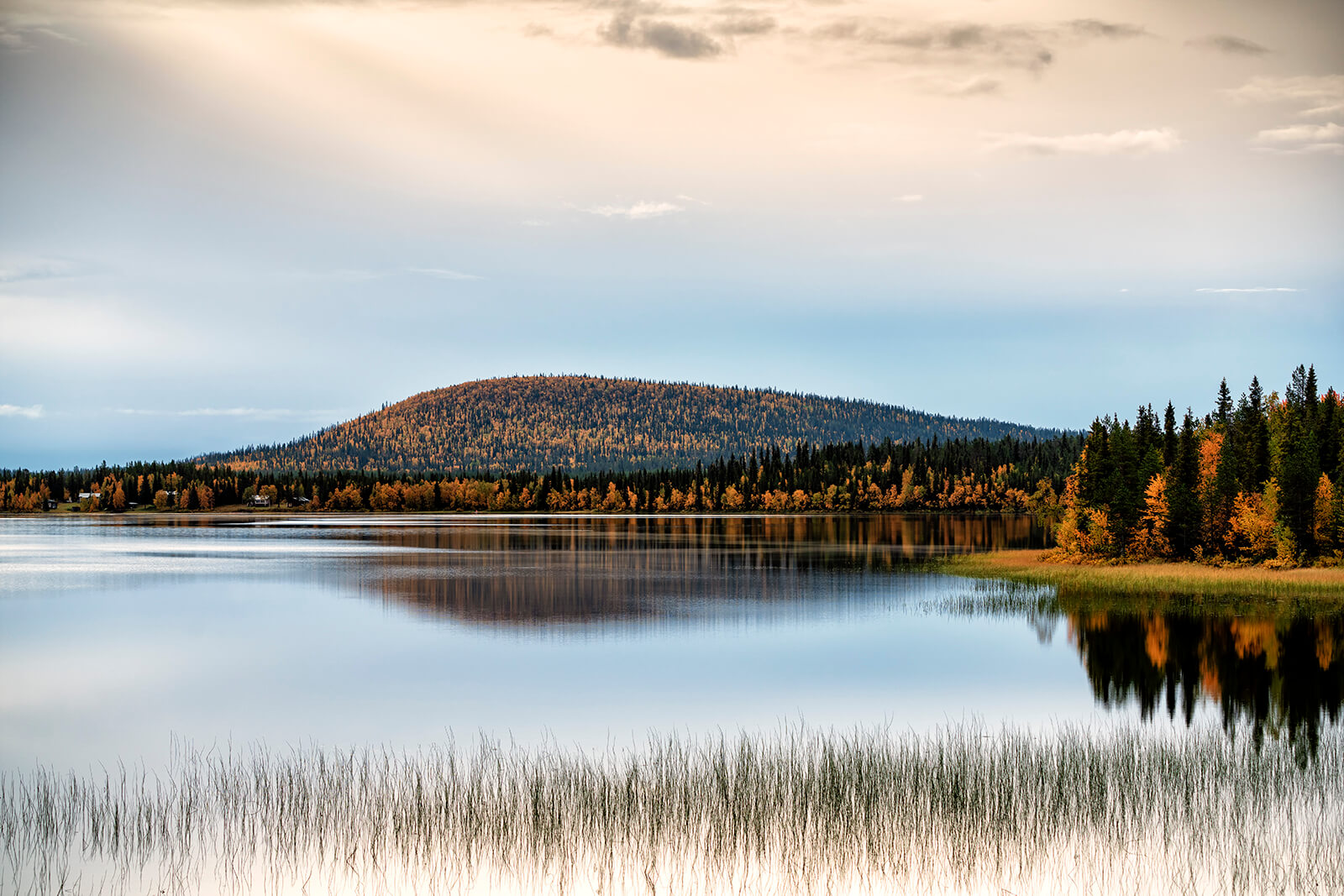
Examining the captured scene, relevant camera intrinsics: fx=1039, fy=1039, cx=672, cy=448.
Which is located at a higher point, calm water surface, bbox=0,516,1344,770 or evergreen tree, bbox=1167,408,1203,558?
evergreen tree, bbox=1167,408,1203,558

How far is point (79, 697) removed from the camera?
28172 mm

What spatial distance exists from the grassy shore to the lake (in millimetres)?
3648

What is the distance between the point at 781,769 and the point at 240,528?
149039 mm

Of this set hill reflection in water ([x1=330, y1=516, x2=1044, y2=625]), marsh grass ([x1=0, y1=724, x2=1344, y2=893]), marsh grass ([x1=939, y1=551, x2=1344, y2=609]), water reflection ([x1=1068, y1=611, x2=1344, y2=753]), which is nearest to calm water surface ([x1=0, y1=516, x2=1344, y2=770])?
water reflection ([x1=1068, y1=611, x2=1344, y2=753])

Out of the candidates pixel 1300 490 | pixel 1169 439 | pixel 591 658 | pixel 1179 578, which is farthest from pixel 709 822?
pixel 1169 439

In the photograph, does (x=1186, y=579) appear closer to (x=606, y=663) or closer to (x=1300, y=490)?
(x=1300, y=490)

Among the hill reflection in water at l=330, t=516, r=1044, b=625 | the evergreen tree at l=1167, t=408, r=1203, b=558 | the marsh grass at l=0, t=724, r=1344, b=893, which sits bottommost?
the hill reflection in water at l=330, t=516, r=1044, b=625

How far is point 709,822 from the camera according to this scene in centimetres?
1557

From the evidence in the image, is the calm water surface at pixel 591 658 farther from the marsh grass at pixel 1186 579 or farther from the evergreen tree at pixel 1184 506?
the evergreen tree at pixel 1184 506

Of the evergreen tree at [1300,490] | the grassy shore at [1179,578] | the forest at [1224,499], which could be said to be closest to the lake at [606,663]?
the grassy shore at [1179,578]

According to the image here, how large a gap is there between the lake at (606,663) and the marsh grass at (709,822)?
2.74m

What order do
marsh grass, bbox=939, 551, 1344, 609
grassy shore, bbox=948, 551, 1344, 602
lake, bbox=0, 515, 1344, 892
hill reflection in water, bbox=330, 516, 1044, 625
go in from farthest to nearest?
hill reflection in water, bbox=330, 516, 1044, 625 → grassy shore, bbox=948, 551, 1344, 602 → marsh grass, bbox=939, 551, 1344, 609 → lake, bbox=0, 515, 1344, 892

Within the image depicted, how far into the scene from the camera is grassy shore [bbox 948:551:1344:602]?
47438 mm

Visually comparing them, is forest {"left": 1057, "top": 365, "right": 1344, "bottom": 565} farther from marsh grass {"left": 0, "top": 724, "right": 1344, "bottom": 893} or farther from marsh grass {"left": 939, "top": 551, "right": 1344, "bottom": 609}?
marsh grass {"left": 0, "top": 724, "right": 1344, "bottom": 893}
